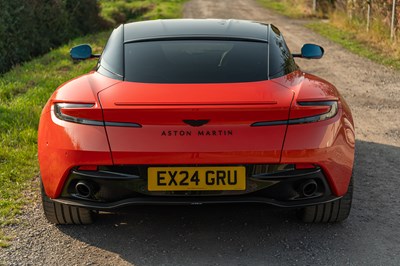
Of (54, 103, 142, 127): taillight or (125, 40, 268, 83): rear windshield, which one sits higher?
(125, 40, 268, 83): rear windshield

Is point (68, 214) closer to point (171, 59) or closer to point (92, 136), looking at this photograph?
point (92, 136)

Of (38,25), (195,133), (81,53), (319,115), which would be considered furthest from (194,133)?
(38,25)

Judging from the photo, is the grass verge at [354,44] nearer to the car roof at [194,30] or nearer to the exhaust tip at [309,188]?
the car roof at [194,30]

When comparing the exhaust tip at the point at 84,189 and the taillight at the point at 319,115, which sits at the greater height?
the taillight at the point at 319,115

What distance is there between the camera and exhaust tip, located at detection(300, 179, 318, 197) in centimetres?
377

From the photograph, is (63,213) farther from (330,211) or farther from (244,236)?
(330,211)

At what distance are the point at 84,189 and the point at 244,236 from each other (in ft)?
3.71

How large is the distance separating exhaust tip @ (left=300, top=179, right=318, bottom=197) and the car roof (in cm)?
135

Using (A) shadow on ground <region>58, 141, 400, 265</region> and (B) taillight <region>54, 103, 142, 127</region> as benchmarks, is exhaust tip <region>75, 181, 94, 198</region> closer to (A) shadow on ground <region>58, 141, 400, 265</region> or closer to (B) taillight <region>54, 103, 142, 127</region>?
(A) shadow on ground <region>58, 141, 400, 265</region>

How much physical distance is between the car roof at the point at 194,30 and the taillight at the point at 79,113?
0.96 meters

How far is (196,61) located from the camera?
432 cm

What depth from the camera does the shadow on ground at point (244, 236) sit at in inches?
149

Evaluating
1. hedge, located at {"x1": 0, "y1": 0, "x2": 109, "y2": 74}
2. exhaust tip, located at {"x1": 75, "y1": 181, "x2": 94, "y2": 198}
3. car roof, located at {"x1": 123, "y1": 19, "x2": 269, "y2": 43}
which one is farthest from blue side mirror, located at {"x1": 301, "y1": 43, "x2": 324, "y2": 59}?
hedge, located at {"x1": 0, "y1": 0, "x2": 109, "y2": 74}

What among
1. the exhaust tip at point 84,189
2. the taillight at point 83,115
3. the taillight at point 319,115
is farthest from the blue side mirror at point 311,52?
the exhaust tip at point 84,189
